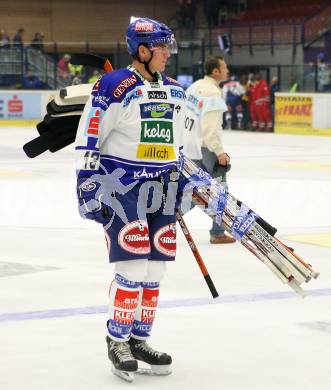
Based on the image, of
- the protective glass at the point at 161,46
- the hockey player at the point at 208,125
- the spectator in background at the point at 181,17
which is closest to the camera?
the protective glass at the point at 161,46

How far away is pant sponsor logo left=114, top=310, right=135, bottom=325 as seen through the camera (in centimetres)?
589

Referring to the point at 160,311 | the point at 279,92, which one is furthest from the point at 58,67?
the point at 160,311

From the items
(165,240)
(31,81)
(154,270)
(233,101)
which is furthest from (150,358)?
(31,81)

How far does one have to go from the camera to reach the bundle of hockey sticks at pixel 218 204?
5988 millimetres

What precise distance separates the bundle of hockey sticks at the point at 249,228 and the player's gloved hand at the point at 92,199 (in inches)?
24.2

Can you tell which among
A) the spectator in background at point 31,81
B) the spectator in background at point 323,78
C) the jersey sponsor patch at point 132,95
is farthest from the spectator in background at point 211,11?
the jersey sponsor patch at point 132,95

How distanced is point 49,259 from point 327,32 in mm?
33594

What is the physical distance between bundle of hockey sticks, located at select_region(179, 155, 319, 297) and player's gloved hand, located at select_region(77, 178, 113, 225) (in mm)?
614

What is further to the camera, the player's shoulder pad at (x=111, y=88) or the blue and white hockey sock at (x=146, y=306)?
the blue and white hockey sock at (x=146, y=306)

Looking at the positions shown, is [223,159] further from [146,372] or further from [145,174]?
[146,372]

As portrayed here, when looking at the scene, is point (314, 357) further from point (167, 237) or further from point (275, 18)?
point (275, 18)

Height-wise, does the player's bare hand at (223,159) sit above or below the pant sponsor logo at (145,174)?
below

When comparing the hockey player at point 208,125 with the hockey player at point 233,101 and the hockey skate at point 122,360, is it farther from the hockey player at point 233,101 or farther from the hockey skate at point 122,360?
the hockey player at point 233,101

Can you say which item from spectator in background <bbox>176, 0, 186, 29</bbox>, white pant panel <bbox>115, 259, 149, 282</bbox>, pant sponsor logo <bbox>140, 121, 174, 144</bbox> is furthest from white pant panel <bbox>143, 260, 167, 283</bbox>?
spectator in background <bbox>176, 0, 186, 29</bbox>
